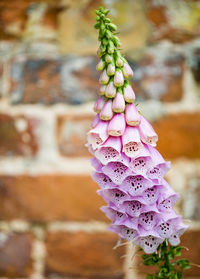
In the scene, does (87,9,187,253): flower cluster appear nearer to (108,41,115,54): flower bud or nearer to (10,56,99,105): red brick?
(108,41,115,54): flower bud

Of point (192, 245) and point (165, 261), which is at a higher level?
point (192, 245)

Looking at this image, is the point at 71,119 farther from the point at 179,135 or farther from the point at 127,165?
the point at 127,165

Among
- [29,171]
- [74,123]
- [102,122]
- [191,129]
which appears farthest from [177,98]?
[102,122]

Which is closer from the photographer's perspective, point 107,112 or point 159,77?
point 107,112

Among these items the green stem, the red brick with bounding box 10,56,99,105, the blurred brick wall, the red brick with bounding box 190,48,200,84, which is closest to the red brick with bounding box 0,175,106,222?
the blurred brick wall

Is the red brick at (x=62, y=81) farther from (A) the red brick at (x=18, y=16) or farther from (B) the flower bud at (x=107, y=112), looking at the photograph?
(B) the flower bud at (x=107, y=112)

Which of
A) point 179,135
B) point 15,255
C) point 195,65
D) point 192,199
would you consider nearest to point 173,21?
point 195,65

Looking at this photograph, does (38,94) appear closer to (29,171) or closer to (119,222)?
(29,171)
